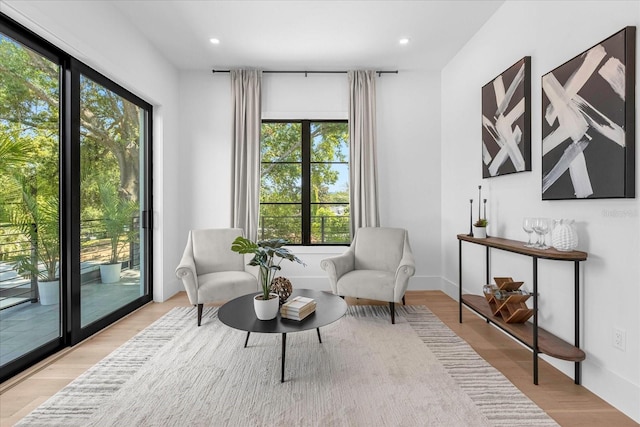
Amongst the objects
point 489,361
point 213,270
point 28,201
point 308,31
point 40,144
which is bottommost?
point 489,361

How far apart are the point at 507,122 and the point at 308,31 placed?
2129mm

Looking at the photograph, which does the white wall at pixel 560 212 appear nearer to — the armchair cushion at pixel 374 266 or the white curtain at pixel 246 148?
the armchair cushion at pixel 374 266

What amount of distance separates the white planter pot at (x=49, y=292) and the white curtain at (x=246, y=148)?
1.92m

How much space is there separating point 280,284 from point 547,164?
6.97 ft

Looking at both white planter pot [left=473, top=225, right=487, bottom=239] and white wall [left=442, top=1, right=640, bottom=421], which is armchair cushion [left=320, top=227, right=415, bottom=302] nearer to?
white planter pot [left=473, top=225, right=487, bottom=239]

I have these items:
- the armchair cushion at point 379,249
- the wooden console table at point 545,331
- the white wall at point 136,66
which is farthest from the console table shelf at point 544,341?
the white wall at point 136,66

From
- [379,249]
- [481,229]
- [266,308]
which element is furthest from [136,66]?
[481,229]

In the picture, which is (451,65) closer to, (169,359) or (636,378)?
(636,378)

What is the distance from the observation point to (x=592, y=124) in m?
1.95

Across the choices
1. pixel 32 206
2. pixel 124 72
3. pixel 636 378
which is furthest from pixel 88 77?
pixel 636 378

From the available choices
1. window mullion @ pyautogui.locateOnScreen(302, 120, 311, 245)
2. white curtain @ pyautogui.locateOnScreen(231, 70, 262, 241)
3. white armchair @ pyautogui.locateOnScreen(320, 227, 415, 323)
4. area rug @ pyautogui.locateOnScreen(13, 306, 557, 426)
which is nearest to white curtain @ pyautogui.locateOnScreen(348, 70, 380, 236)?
white armchair @ pyautogui.locateOnScreen(320, 227, 415, 323)

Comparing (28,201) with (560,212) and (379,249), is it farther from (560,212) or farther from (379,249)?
(560,212)

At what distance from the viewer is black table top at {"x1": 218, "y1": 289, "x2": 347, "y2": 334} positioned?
210 centimetres

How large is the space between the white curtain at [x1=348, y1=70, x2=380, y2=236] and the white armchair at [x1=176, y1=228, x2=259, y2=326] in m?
1.49
